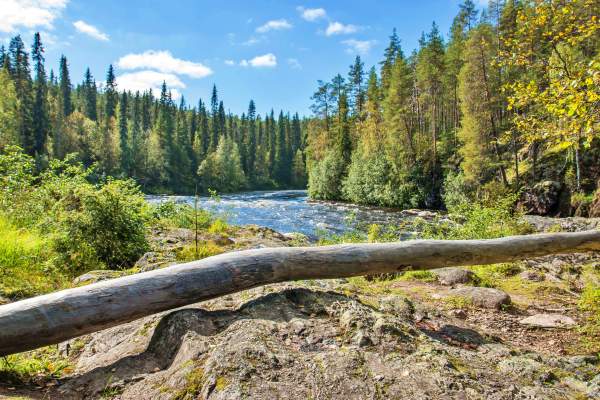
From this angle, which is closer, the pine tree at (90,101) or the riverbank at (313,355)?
the riverbank at (313,355)

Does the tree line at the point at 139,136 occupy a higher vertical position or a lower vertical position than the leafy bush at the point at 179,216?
higher

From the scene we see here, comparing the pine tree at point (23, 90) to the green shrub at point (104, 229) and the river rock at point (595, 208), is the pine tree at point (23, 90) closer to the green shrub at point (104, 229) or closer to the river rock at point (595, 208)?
the green shrub at point (104, 229)

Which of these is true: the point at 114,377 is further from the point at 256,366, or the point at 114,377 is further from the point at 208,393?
the point at 256,366

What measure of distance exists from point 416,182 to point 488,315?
29.1 meters

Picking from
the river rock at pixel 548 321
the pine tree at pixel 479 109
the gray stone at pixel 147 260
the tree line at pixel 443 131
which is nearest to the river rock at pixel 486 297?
the river rock at pixel 548 321

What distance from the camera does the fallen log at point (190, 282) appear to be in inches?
103

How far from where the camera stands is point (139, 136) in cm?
6097

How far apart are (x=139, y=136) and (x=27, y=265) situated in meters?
61.3

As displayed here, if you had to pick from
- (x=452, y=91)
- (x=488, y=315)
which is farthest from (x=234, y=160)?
(x=488, y=315)

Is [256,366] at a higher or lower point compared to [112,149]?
lower

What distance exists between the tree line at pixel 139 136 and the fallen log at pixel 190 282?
23.4m

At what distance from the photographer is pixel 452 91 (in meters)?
39.0

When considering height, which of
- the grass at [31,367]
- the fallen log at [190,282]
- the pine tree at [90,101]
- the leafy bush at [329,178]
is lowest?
the grass at [31,367]

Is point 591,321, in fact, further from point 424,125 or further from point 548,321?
point 424,125
